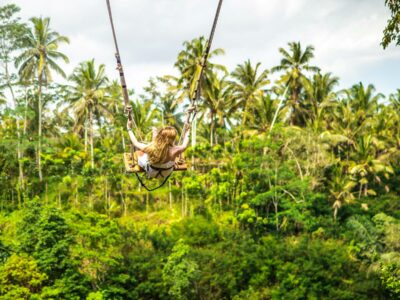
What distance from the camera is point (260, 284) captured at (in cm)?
2305

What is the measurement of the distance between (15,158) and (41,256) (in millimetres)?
13725

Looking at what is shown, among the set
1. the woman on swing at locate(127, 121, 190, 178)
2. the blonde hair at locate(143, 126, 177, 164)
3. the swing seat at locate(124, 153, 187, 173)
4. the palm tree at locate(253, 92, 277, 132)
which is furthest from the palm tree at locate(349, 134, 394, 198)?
the blonde hair at locate(143, 126, 177, 164)

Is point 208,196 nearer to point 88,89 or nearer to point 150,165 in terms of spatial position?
point 88,89

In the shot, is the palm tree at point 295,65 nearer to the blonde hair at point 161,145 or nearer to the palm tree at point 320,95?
the palm tree at point 320,95

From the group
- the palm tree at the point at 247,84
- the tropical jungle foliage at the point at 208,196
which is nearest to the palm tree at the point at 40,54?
the tropical jungle foliage at the point at 208,196

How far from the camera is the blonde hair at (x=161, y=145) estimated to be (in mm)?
5092

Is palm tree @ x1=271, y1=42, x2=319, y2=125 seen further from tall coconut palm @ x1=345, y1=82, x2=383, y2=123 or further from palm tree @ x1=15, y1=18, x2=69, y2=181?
palm tree @ x1=15, y1=18, x2=69, y2=181

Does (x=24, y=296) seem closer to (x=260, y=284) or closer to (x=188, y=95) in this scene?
(x=260, y=284)

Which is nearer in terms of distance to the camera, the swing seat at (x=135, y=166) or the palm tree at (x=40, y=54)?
the swing seat at (x=135, y=166)

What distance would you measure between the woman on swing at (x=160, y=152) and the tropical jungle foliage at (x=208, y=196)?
14.3m

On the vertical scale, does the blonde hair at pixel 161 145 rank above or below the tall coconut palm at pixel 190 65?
below

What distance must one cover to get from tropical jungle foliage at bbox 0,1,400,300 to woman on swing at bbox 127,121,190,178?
14.3 metres

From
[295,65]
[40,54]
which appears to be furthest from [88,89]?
[295,65]

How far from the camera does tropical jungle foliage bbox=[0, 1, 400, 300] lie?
20.6 meters
